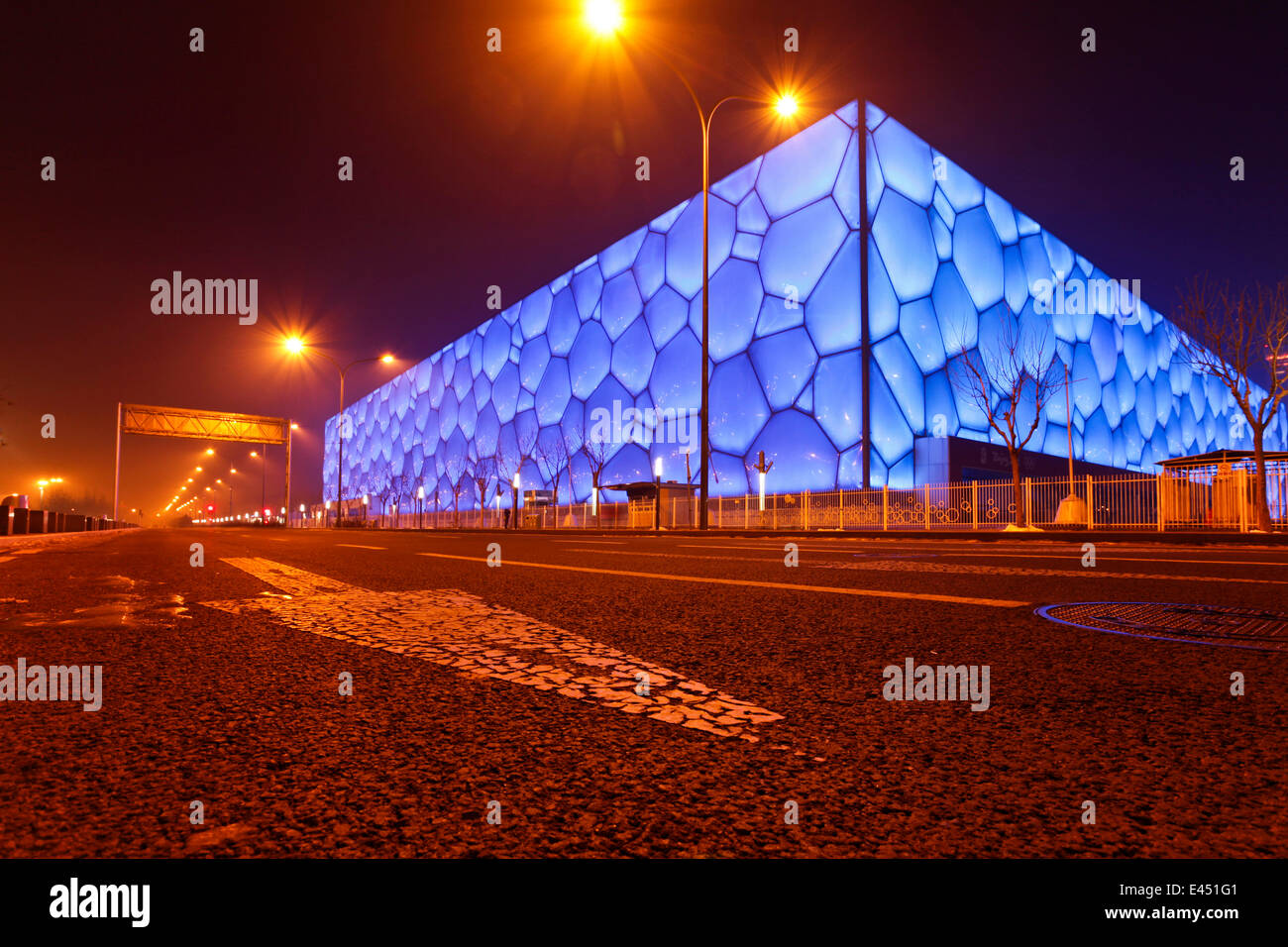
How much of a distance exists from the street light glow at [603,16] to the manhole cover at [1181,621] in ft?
48.4

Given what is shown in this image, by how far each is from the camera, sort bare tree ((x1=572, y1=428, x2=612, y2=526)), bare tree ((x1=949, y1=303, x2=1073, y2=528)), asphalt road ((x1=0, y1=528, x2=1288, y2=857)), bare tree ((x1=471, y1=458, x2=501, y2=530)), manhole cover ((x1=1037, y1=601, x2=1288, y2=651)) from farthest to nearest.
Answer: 1. bare tree ((x1=471, y1=458, x2=501, y2=530))
2. bare tree ((x1=572, y1=428, x2=612, y2=526))
3. bare tree ((x1=949, y1=303, x2=1073, y2=528))
4. manhole cover ((x1=1037, y1=601, x2=1288, y2=651))
5. asphalt road ((x1=0, y1=528, x2=1288, y2=857))

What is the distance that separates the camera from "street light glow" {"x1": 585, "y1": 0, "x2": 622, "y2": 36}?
14.4 meters

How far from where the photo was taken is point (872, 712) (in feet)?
5.38

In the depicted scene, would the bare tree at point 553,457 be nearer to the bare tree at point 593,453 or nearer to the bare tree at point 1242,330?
the bare tree at point 593,453

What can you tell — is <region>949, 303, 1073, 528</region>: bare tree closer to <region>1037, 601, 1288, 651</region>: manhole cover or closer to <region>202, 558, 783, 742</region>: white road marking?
<region>1037, 601, 1288, 651</region>: manhole cover

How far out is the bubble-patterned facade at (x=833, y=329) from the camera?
3170 cm

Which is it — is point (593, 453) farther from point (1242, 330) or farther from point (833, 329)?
point (1242, 330)

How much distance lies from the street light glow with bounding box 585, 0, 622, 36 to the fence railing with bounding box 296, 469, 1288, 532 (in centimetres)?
1395

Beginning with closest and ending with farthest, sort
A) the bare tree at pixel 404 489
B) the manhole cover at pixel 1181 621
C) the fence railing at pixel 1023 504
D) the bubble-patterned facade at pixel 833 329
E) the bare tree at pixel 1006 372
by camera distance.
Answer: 1. the manhole cover at pixel 1181 621
2. the fence railing at pixel 1023 504
3. the bare tree at pixel 1006 372
4. the bubble-patterned facade at pixel 833 329
5. the bare tree at pixel 404 489

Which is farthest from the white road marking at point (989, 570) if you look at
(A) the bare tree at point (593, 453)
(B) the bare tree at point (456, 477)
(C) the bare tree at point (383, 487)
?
(C) the bare tree at point (383, 487)

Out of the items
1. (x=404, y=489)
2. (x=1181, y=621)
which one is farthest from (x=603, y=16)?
(x=404, y=489)

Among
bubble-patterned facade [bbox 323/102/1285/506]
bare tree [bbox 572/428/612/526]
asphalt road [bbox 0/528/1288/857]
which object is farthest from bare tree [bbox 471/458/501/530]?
asphalt road [bbox 0/528/1288/857]

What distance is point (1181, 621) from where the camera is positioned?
2.87 m
